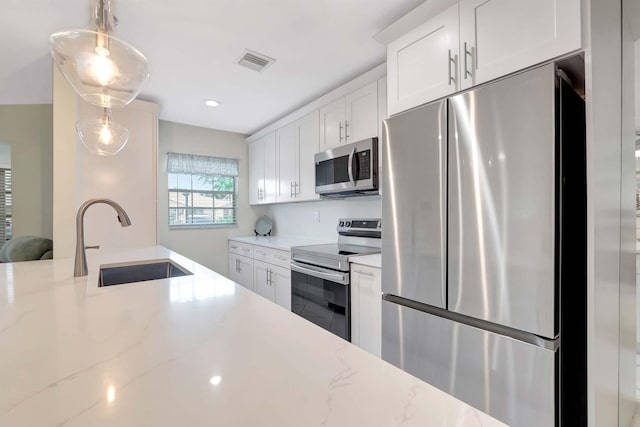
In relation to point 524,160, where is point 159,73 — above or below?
above

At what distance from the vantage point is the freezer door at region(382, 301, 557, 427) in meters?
1.15

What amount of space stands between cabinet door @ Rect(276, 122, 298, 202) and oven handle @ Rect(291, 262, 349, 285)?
103cm

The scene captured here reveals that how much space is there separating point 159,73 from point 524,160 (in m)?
2.67

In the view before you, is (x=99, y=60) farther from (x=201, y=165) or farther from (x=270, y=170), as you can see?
(x=201, y=165)

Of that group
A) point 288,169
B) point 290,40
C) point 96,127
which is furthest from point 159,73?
point 288,169

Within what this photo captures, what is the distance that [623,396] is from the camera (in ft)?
4.87

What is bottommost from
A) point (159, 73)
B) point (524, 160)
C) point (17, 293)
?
point (17, 293)

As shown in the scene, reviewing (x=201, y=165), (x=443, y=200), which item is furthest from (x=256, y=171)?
(x=443, y=200)

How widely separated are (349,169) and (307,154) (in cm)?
82

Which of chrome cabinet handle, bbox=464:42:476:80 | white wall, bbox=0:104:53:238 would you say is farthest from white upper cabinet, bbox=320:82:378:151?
white wall, bbox=0:104:53:238

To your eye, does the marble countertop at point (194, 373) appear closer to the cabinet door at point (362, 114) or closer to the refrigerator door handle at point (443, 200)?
the refrigerator door handle at point (443, 200)

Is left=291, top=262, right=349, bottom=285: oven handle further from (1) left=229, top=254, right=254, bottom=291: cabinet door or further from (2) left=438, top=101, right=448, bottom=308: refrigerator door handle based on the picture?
(1) left=229, top=254, right=254, bottom=291: cabinet door

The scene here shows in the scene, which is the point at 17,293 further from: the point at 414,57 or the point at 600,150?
the point at 600,150

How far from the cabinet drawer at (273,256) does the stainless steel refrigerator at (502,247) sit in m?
1.52
